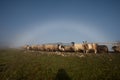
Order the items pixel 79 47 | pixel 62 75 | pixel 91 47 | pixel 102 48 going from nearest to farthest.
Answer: pixel 62 75
pixel 91 47
pixel 102 48
pixel 79 47

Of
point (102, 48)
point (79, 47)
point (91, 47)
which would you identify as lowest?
point (102, 48)

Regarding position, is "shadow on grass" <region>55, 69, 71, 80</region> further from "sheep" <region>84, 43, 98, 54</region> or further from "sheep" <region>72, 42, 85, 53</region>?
"sheep" <region>72, 42, 85, 53</region>

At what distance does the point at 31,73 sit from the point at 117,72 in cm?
839

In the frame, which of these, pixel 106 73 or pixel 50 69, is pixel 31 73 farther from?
pixel 106 73

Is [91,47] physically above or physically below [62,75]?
above

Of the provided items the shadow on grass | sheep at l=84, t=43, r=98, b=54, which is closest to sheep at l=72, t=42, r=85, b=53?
sheep at l=84, t=43, r=98, b=54

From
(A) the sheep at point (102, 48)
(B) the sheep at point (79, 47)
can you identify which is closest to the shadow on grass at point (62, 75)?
(B) the sheep at point (79, 47)

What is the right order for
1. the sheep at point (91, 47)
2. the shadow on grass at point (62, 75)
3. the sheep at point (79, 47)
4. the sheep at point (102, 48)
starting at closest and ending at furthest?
the shadow on grass at point (62, 75)
the sheep at point (91, 47)
the sheep at point (102, 48)
the sheep at point (79, 47)

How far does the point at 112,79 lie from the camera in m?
11.8

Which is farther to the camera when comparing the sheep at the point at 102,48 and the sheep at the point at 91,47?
the sheep at the point at 102,48

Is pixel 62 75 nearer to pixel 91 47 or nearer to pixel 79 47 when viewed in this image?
pixel 91 47

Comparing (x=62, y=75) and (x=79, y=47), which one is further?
(x=79, y=47)

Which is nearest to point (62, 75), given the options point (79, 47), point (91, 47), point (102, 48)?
point (91, 47)

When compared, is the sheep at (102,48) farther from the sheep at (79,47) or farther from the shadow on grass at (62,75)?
the shadow on grass at (62,75)
